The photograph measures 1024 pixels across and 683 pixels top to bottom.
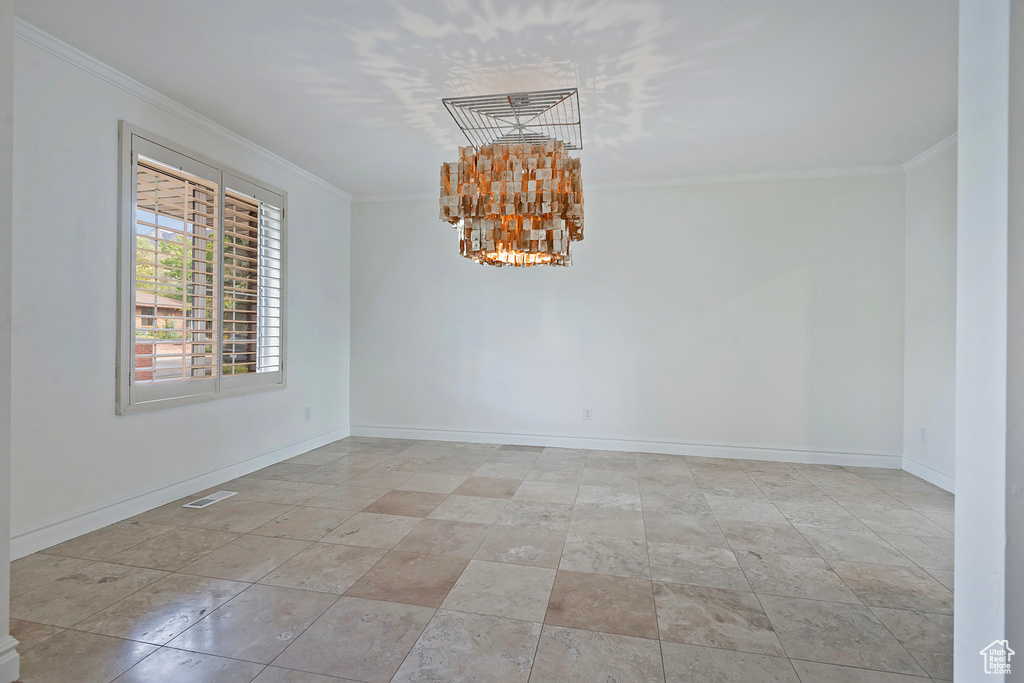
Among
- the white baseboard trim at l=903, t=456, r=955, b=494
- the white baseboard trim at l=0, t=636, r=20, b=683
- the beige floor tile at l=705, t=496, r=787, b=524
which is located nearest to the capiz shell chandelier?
the beige floor tile at l=705, t=496, r=787, b=524

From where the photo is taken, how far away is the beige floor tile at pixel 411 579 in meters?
2.07

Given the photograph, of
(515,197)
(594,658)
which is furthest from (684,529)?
(515,197)

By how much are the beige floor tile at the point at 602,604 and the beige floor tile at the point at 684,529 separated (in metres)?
0.58

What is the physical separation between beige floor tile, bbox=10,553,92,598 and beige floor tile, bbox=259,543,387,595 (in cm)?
94

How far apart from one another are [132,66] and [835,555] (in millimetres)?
4611

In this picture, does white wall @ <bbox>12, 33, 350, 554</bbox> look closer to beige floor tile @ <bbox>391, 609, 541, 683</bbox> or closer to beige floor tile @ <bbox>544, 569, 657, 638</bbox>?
beige floor tile @ <bbox>391, 609, 541, 683</bbox>

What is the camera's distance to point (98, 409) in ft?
9.00

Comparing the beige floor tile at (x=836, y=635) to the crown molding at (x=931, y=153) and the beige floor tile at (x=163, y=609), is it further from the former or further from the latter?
the crown molding at (x=931, y=153)

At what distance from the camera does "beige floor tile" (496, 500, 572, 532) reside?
2893 millimetres

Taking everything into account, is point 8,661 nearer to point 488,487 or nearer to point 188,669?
point 188,669

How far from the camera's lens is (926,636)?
1.81 meters

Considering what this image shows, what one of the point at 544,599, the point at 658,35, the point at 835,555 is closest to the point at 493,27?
the point at 658,35

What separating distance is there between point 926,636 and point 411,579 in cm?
204

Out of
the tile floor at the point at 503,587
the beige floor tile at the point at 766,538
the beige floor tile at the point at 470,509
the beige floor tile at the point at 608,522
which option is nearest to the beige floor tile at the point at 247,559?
the tile floor at the point at 503,587
